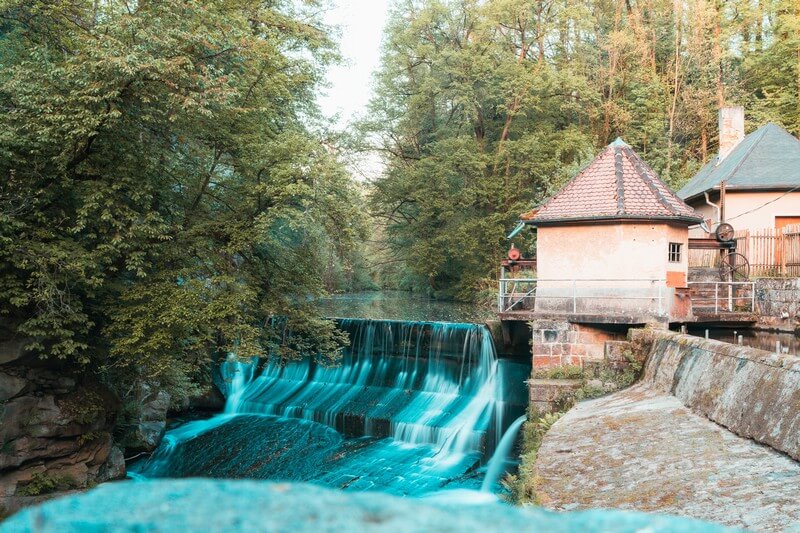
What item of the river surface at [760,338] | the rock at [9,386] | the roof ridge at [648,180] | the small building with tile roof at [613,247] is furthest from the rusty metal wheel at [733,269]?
the rock at [9,386]

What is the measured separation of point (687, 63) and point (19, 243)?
104 ft

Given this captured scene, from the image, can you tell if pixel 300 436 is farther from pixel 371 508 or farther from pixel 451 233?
pixel 451 233

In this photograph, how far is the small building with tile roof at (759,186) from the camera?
21.9 metres

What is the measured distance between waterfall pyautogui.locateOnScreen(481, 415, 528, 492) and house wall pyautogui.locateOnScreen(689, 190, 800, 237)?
1375cm

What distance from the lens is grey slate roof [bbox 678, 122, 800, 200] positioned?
2195 centimetres

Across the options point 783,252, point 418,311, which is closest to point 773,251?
point 783,252

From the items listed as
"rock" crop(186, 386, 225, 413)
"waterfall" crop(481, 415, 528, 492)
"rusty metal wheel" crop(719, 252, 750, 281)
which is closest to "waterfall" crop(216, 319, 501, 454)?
"rock" crop(186, 386, 225, 413)

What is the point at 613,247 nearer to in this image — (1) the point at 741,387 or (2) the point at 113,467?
(1) the point at 741,387

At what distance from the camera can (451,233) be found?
104 ft

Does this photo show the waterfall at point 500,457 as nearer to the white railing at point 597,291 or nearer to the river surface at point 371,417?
the river surface at point 371,417

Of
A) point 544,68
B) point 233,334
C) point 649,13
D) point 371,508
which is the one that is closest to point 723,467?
point 371,508

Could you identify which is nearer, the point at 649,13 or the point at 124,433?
the point at 124,433

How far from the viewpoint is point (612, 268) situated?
46.6ft

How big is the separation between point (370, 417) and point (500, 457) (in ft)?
13.4
